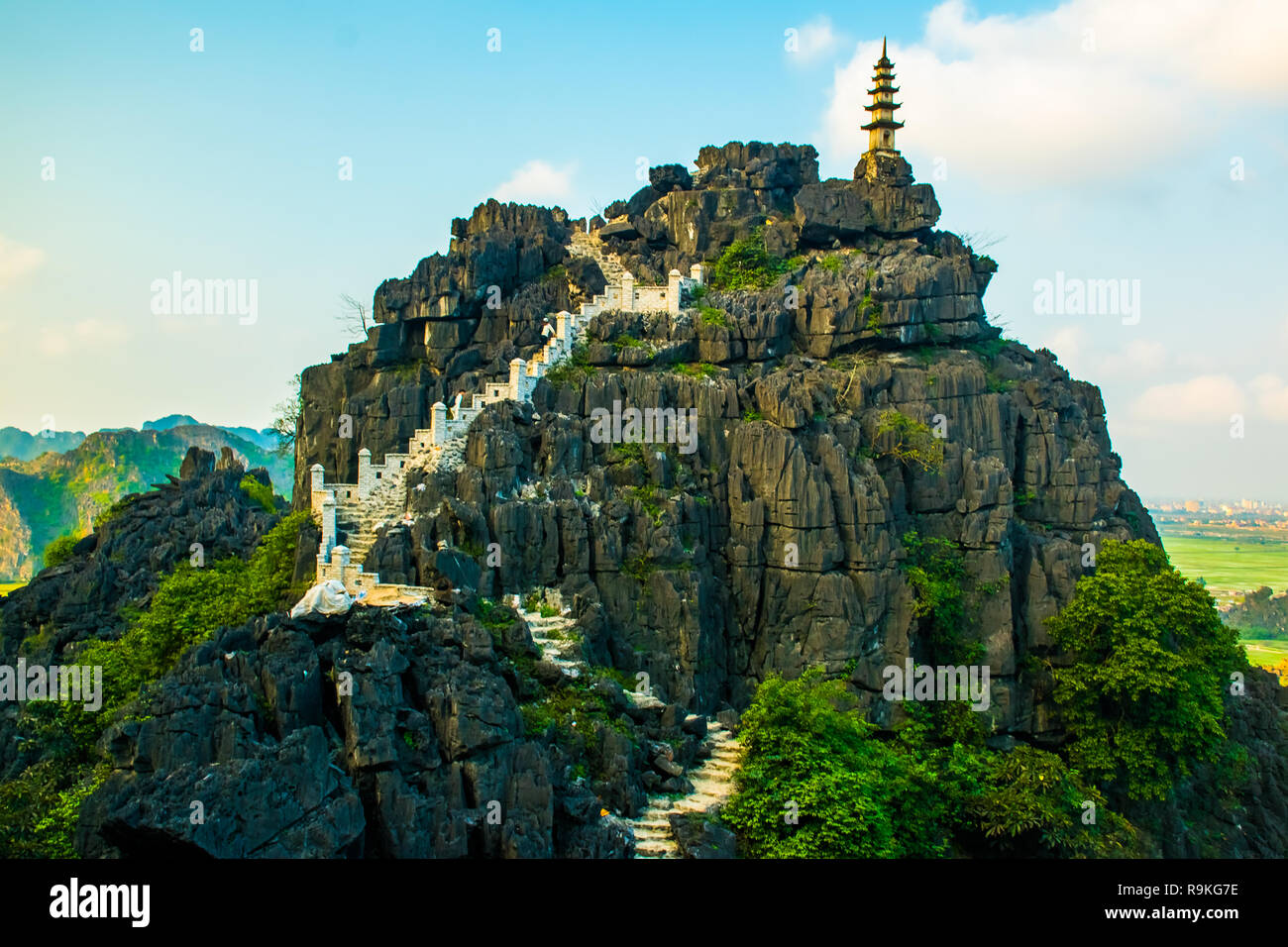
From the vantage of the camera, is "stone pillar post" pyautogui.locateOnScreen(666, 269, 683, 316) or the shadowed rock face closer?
the shadowed rock face

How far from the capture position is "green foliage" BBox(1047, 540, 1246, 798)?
120ft

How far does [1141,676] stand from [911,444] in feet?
39.3

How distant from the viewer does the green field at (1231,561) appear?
370 feet

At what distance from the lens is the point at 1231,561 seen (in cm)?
13850

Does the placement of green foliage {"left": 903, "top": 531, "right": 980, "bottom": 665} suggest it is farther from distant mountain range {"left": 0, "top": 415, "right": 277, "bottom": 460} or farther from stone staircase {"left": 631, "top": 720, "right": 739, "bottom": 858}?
distant mountain range {"left": 0, "top": 415, "right": 277, "bottom": 460}

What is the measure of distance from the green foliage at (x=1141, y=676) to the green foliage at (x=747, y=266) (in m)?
19.4

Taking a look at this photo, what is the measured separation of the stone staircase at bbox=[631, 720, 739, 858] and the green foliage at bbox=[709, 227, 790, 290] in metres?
22.8

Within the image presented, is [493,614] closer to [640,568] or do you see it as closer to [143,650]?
[640,568]

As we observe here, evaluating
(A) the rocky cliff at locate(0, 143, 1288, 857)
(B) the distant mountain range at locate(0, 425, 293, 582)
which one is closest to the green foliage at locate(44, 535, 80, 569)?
(A) the rocky cliff at locate(0, 143, 1288, 857)

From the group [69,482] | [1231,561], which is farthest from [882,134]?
[1231,561]

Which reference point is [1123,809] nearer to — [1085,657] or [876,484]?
[1085,657]

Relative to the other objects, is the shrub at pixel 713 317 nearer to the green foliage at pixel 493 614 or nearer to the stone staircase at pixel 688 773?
the stone staircase at pixel 688 773

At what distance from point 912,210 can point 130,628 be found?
38.4 metres

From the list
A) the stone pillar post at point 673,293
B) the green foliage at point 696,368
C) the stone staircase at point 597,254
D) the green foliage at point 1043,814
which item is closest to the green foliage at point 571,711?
the green foliage at point 1043,814
